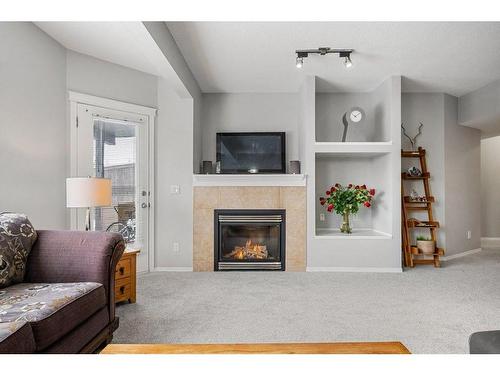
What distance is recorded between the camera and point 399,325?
2.25 metres

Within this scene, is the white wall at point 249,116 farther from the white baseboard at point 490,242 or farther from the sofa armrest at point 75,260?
the white baseboard at point 490,242

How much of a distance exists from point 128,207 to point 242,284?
1577mm

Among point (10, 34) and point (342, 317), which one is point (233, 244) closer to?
point (342, 317)

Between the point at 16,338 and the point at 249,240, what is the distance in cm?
304

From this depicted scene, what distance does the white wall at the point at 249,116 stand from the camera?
454cm

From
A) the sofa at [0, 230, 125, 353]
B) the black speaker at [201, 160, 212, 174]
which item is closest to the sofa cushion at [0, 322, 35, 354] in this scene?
the sofa at [0, 230, 125, 353]

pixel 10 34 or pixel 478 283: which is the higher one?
pixel 10 34

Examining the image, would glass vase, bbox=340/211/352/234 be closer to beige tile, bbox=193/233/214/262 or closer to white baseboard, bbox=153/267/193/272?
beige tile, bbox=193/233/214/262

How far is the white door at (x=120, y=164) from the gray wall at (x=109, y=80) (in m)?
0.19

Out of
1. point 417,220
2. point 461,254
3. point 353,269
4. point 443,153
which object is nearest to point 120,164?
point 353,269

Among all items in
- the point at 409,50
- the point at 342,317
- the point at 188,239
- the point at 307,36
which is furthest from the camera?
the point at 188,239

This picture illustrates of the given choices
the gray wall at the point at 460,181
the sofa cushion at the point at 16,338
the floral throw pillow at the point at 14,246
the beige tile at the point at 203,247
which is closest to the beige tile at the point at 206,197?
the beige tile at the point at 203,247

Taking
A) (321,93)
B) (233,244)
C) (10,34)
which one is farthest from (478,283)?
(10,34)

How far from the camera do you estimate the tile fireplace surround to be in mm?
3908
